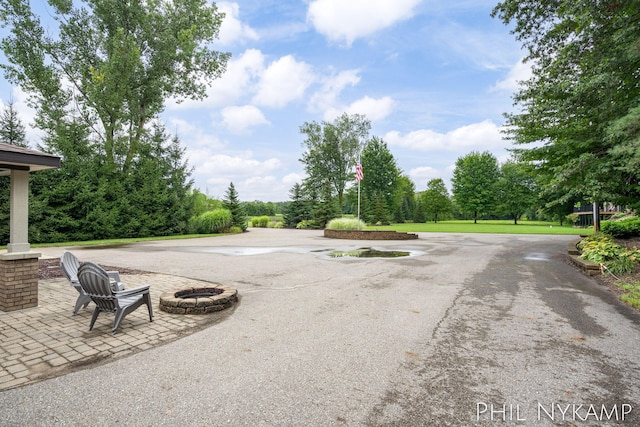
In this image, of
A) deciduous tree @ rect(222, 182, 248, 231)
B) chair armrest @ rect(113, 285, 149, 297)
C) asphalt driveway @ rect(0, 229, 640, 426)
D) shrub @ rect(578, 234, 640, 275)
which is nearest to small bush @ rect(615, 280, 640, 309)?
asphalt driveway @ rect(0, 229, 640, 426)

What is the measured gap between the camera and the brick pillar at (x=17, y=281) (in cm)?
487

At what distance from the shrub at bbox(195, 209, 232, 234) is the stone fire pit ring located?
1949cm

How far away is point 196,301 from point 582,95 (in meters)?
9.12

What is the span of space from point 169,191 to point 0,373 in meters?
20.9

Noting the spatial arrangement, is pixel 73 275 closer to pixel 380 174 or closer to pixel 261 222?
pixel 261 222

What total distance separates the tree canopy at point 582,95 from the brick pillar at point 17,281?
33.2 ft

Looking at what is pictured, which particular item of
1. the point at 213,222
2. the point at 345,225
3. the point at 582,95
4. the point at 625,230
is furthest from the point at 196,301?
the point at 213,222

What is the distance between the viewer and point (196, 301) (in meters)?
4.85

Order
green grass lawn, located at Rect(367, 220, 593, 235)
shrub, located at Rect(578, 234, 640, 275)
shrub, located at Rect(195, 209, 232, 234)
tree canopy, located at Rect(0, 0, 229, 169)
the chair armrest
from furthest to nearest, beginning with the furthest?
green grass lawn, located at Rect(367, 220, 593, 235) < shrub, located at Rect(195, 209, 232, 234) < tree canopy, located at Rect(0, 0, 229, 169) < shrub, located at Rect(578, 234, 640, 275) < the chair armrest

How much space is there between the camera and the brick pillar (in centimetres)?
487

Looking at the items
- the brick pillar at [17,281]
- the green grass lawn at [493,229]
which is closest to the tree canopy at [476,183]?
the green grass lawn at [493,229]

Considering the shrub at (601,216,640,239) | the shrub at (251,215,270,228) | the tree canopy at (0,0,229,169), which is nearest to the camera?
the shrub at (601,216,640,239)

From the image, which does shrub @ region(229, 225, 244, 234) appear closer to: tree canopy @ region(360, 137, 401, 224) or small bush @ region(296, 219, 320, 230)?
small bush @ region(296, 219, 320, 230)

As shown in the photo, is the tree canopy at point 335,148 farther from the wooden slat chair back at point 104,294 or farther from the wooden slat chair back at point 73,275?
the wooden slat chair back at point 104,294
